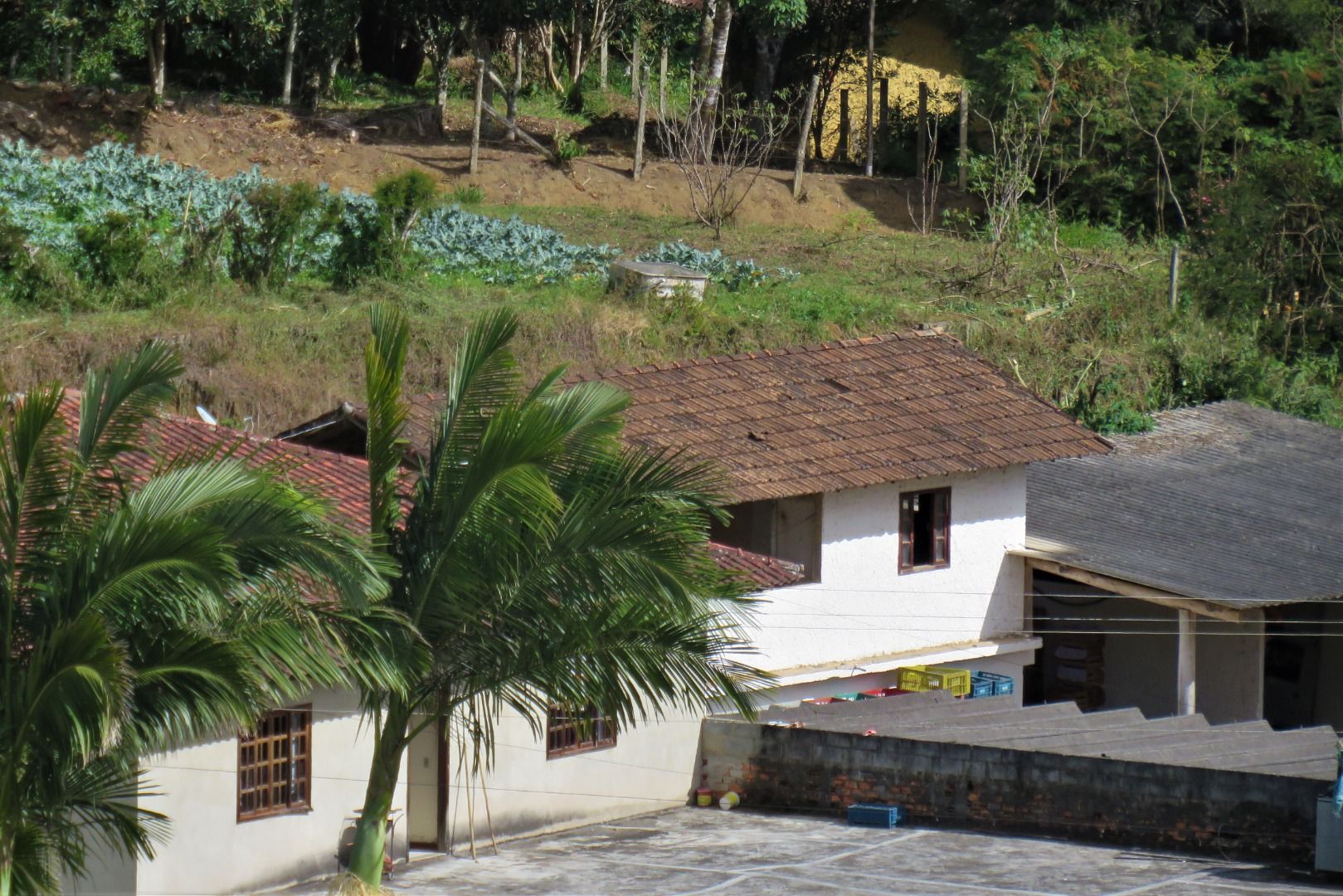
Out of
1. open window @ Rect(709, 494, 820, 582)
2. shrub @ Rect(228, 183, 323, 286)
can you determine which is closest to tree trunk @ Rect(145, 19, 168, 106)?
shrub @ Rect(228, 183, 323, 286)

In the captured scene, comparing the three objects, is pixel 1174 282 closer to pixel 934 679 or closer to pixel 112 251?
pixel 934 679

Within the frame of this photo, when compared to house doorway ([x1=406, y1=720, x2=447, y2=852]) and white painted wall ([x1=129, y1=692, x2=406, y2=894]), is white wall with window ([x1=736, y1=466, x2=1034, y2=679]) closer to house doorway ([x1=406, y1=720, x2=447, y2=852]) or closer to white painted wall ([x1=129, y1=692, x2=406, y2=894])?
house doorway ([x1=406, y1=720, x2=447, y2=852])

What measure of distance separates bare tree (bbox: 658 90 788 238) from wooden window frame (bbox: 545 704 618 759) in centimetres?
1571

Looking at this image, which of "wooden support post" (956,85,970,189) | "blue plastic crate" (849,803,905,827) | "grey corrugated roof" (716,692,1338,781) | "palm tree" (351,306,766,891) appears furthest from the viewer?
"wooden support post" (956,85,970,189)

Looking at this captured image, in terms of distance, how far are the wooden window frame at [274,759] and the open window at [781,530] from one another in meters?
6.42

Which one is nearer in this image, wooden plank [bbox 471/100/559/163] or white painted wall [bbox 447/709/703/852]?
white painted wall [bbox 447/709/703/852]

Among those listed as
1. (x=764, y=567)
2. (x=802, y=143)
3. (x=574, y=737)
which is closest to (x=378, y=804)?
(x=574, y=737)

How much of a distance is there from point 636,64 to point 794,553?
18.5 m

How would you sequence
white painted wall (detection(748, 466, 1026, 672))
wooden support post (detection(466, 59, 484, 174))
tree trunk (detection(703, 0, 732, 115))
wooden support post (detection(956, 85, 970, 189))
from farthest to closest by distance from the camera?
wooden support post (detection(956, 85, 970, 189))
tree trunk (detection(703, 0, 732, 115))
wooden support post (detection(466, 59, 484, 174))
white painted wall (detection(748, 466, 1026, 672))

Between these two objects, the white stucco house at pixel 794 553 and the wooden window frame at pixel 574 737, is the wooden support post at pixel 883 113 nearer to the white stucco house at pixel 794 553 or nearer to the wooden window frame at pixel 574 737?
the white stucco house at pixel 794 553

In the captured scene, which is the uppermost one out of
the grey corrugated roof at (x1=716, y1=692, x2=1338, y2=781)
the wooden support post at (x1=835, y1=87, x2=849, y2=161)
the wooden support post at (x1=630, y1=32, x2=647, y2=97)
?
the wooden support post at (x1=630, y1=32, x2=647, y2=97)

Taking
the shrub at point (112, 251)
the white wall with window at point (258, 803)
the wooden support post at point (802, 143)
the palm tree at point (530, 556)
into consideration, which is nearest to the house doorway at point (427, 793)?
the white wall with window at point (258, 803)

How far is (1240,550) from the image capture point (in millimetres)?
21938

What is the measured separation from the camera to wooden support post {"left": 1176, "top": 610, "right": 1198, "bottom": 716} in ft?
67.6
